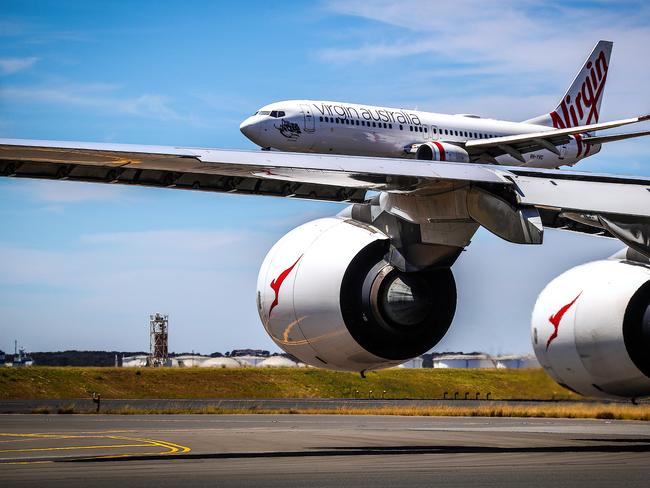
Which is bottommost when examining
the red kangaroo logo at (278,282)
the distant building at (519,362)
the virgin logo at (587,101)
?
the distant building at (519,362)

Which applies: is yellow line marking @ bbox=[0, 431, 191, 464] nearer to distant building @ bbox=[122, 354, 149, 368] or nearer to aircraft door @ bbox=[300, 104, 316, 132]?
aircraft door @ bbox=[300, 104, 316, 132]

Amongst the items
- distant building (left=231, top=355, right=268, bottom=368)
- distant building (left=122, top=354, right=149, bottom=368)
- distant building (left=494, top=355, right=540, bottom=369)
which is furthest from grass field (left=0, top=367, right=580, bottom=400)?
distant building (left=494, top=355, right=540, bottom=369)

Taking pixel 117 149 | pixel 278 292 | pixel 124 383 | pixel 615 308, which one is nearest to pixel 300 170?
pixel 117 149

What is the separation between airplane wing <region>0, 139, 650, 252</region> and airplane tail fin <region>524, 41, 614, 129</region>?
50063 mm

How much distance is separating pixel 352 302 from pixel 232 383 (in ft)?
180

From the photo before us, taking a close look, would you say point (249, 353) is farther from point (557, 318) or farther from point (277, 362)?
point (557, 318)

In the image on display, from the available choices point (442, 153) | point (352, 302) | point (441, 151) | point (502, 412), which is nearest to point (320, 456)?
point (352, 302)

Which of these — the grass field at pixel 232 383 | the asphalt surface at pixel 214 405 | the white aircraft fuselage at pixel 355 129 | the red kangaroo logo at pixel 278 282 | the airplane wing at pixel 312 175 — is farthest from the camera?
the grass field at pixel 232 383

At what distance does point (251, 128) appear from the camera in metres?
48.7

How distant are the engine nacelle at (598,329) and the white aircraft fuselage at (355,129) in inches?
1157

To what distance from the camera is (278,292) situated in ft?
57.6

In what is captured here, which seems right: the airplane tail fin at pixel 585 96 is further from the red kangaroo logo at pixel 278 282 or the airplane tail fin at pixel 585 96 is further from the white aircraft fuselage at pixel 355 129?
the red kangaroo logo at pixel 278 282

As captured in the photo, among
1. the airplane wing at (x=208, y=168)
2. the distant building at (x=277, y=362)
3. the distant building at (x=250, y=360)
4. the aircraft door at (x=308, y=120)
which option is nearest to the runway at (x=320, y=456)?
the airplane wing at (x=208, y=168)

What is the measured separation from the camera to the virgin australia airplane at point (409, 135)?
4891 centimetres
